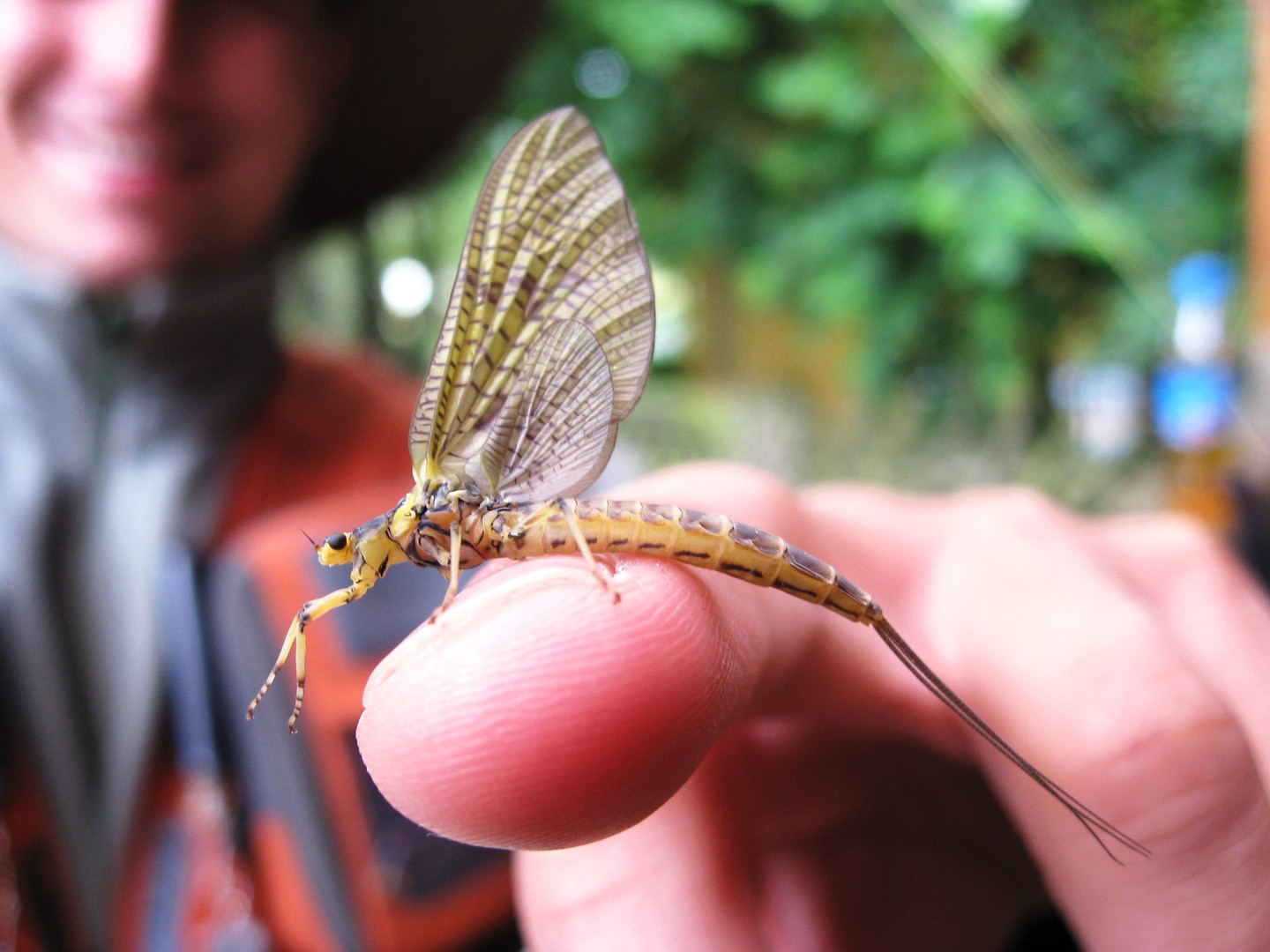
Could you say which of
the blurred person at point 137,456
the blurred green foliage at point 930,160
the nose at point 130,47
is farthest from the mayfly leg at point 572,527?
the blurred green foliage at point 930,160

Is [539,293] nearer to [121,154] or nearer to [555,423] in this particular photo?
[555,423]

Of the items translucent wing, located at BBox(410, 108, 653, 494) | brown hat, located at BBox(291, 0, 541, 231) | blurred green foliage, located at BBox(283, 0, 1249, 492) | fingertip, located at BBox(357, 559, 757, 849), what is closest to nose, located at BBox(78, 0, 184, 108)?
brown hat, located at BBox(291, 0, 541, 231)

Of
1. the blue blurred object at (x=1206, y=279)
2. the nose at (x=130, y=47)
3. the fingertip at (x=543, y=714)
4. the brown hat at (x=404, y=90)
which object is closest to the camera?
the fingertip at (x=543, y=714)

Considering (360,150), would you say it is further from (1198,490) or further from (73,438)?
(1198,490)

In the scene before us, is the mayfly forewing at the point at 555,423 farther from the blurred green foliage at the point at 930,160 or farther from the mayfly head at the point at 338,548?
the blurred green foliage at the point at 930,160

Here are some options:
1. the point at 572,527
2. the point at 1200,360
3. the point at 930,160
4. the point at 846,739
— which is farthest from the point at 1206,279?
the point at 572,527
